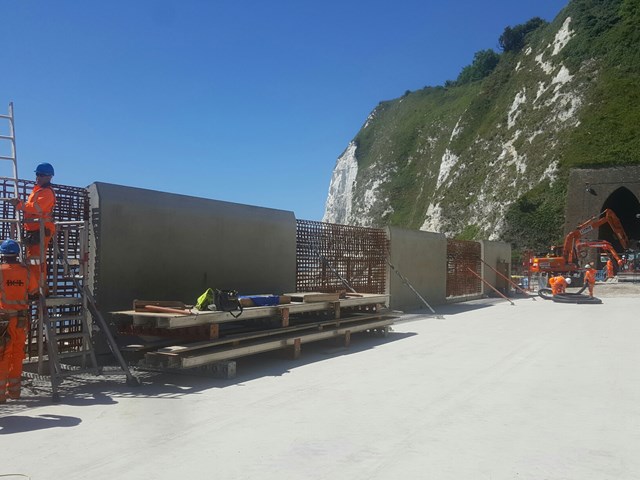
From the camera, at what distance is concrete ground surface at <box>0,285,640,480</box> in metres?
4.24

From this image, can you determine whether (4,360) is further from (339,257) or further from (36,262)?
(339,257)

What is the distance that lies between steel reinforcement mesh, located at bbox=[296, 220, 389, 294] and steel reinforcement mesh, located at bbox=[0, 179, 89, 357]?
5.62 m

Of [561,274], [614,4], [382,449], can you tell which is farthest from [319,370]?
[614,4]

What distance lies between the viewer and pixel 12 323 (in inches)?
235

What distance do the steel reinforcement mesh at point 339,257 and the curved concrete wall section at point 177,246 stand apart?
→ 1.05 metres

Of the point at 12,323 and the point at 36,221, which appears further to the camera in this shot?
the point at 36,221

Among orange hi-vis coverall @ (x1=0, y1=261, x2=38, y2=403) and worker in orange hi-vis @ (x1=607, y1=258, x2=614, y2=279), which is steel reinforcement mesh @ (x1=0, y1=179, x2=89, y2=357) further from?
worker in orange hi-vis @ (x1=607, y1=258, x2=614, y2=279)

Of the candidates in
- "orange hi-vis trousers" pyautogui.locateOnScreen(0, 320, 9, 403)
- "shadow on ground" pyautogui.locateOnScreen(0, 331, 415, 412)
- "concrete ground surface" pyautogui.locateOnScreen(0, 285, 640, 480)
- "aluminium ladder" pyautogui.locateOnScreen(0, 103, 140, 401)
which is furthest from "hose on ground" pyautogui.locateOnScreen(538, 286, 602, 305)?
"orange hi-vis trousers" pyautogui.locateOnScreen(0, 320, 9, 403)

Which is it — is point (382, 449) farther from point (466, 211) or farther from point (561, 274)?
point (466, 211)

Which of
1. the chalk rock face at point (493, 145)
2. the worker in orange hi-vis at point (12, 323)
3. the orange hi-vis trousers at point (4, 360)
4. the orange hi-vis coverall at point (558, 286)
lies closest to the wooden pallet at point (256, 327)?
the worker in orange hi-vis at point (12, 323)

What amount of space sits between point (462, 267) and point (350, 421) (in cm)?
1829

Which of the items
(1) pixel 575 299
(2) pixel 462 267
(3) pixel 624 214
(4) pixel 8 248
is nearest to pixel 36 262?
(4) pixel 8 248

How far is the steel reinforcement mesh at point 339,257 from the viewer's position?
514 inches

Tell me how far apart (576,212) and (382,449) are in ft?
148
